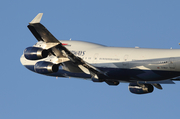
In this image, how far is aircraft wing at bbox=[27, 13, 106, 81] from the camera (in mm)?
40912

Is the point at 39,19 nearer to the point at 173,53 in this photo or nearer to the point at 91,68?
the point at 91,68

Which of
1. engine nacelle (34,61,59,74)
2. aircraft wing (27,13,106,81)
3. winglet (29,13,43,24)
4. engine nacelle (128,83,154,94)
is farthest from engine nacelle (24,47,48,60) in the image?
engine nacelle (128,83,154,94)

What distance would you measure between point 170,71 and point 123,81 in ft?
19.2

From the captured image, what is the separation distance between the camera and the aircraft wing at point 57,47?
4091cm

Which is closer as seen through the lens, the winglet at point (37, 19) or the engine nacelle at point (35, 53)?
the winglet at point (37, 19)

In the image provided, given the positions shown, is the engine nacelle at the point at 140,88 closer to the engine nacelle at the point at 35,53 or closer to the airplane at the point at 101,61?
the airplane at the point at 101,61

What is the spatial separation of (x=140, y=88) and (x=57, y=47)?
12103 mm

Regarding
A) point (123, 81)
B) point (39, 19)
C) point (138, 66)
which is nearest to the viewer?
point (39, 19)

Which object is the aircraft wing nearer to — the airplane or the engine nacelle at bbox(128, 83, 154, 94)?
the airplane

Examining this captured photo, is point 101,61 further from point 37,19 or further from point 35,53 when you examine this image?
point 37,19

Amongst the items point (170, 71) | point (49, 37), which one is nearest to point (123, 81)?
point (170, 71)

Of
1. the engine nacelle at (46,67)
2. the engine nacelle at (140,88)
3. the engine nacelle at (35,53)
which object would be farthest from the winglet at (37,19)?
the engine nacelle at (140,88)

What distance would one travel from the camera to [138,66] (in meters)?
43.1

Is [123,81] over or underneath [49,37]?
underneath
